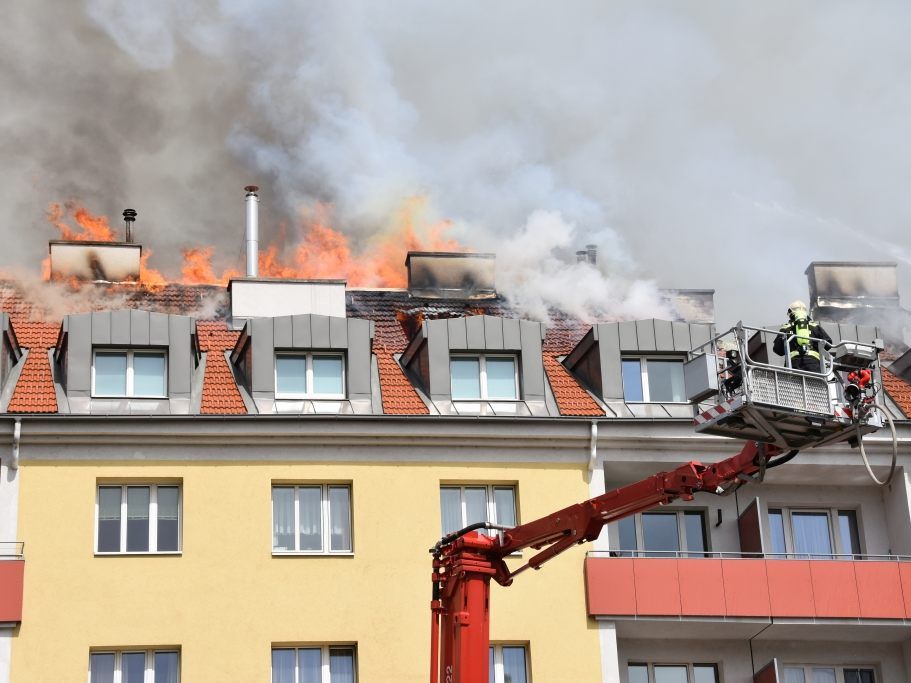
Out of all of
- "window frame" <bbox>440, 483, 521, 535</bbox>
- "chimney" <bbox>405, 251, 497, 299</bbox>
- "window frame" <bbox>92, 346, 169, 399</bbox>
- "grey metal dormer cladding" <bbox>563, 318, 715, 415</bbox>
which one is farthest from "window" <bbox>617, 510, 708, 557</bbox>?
"chimney" <bbox>405, 251, 497, 299</bbox>

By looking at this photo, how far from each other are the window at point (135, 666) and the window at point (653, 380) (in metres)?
10.6

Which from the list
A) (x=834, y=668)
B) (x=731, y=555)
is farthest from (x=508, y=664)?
(x=834, y=668)

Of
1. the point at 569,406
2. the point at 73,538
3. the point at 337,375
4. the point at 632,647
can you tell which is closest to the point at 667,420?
the point at 569,406

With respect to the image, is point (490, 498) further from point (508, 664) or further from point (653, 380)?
point (653, 380)

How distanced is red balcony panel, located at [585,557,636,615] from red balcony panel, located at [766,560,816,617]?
8.86 ft

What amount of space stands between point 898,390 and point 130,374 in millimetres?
15856

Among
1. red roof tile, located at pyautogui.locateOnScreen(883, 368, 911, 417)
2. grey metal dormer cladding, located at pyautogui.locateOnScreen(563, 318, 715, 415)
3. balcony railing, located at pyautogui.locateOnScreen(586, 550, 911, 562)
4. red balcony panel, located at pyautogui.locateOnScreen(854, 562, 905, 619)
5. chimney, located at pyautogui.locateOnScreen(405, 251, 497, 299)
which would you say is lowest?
red balcony panel, located at pyautogui.locateOnScreen(854, 562, 905, 619)

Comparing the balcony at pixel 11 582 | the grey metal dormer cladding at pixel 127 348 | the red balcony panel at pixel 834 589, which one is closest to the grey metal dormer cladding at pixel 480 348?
the grey metal dormer cladding at pixel 127 348

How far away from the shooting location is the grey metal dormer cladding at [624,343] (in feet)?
117

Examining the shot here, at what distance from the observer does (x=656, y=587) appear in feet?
108

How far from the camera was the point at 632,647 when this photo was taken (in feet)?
110

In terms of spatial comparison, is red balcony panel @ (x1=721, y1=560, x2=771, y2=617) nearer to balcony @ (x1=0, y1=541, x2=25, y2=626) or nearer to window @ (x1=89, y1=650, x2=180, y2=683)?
window @ (x1=89, y1=650, x2=180, y2=683)

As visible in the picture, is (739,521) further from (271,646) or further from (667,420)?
(271,646)

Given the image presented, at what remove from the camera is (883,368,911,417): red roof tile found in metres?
36.4
